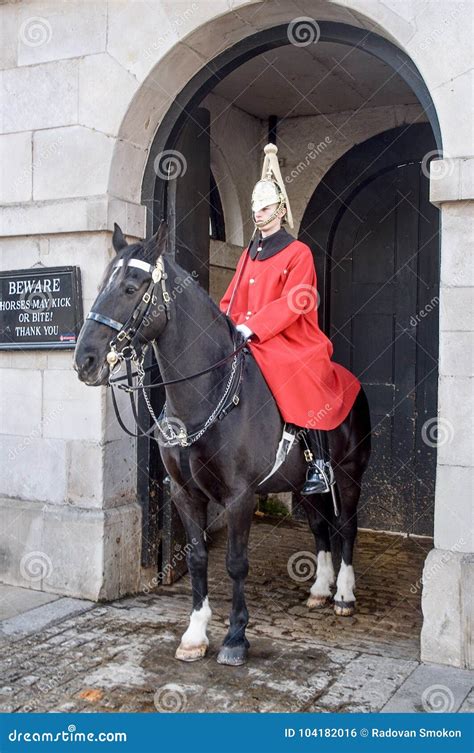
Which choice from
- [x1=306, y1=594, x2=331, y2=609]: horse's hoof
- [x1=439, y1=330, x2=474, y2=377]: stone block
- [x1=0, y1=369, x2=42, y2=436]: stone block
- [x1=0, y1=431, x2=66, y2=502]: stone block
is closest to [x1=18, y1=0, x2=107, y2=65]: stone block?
[x1=0, y1=369, x2=42, y2=436]: stone block

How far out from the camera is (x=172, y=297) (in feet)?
13.8

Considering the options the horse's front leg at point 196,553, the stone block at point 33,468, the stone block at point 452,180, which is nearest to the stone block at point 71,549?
the stone block at point 33,468

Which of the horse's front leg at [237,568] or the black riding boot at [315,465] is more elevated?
the black riding boot at [315,465]

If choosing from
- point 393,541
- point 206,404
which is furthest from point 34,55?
point 393,541

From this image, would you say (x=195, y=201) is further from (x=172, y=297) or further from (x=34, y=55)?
(x=172, y=297)

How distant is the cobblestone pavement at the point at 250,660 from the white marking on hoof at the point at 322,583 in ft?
0.29

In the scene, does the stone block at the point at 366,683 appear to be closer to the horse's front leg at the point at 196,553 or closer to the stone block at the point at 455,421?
the horse's front leg at the point at 196,553

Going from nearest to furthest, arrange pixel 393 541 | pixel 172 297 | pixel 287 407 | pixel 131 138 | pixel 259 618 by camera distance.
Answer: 1. pixel 172 297
2. pixel 287 407
3. pixel 259 618
4. pixel 131 138
5. pixel 393 541

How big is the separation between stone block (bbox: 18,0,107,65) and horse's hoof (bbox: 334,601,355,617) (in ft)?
13.3

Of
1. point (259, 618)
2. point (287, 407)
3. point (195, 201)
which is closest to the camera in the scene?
point (287, 407)

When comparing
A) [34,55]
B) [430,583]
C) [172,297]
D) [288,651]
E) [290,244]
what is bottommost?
[288,651]

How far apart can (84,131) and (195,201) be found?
3.19ft

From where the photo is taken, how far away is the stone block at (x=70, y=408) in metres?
5.56

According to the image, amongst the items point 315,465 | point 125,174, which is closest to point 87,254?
point 125,174
